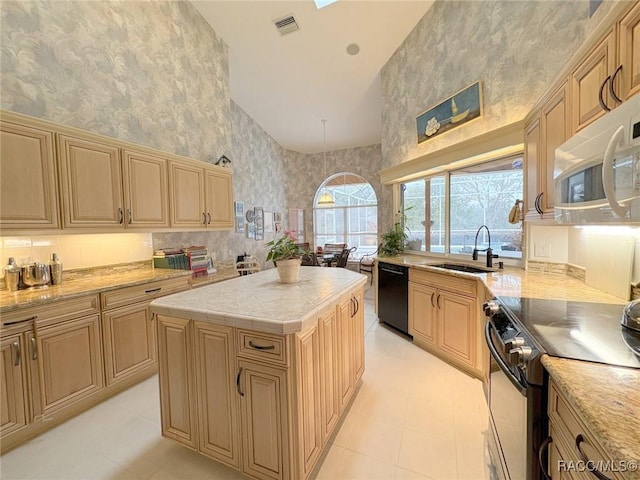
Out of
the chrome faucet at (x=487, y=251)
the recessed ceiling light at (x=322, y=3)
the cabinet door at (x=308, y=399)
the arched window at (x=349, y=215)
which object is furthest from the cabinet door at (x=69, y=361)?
the arched window at (x=349, y=215)

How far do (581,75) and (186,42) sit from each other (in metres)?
4.01

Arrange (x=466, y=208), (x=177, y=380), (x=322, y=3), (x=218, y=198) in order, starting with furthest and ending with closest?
(x=218, y=198)
(x=322, y=3)
(x=466, y=208)
(x=177, y=380)

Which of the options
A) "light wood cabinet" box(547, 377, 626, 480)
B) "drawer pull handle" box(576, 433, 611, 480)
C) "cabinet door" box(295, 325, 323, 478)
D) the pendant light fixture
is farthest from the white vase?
the pendant light fixture

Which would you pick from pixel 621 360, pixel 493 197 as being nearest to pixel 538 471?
pixel 621 360

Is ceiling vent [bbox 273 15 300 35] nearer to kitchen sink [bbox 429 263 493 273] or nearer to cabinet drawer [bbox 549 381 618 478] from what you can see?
kitchen sink [bbox 429 263 493 273]

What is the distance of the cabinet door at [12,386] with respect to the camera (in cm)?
168

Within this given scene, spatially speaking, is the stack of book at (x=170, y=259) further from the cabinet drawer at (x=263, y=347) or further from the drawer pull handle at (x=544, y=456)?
the drawer pull handle at (x=544, y=456)

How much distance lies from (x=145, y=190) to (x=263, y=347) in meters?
2.26

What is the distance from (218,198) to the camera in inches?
142

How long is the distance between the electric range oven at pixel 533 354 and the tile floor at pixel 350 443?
1.03ft

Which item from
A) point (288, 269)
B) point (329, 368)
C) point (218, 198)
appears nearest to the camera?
point (329, 368)

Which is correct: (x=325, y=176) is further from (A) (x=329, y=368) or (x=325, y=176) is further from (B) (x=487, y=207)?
(A) (x=329, y=368)

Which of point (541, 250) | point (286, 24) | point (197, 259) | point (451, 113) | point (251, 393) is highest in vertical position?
point (286, 24)

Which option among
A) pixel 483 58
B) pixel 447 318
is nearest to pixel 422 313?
pixel 447 318
